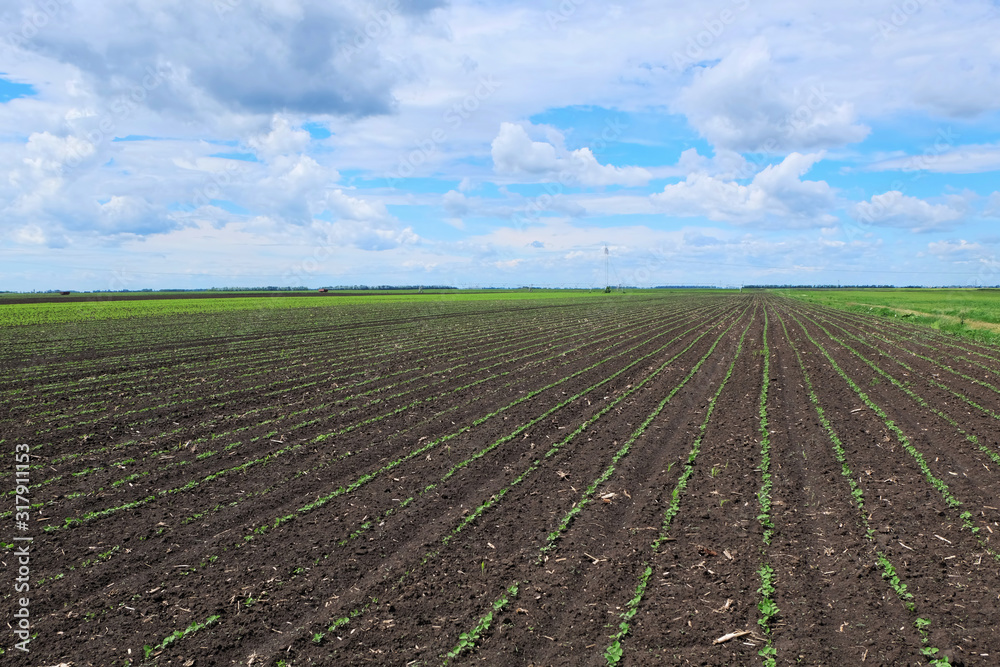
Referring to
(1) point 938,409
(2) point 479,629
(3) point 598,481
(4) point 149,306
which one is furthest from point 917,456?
(4) point 149,306

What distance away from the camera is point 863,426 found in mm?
11766

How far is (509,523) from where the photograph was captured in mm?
7402

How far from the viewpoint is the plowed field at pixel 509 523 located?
16.7 ft

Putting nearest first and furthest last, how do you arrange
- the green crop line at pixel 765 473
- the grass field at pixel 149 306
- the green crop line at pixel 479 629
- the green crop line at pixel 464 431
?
the green crop line at pixel 479 629 → the green crop line at pixel 765 473 → the green crop line at pixel 464 431 → the grass field at pixel 149 306

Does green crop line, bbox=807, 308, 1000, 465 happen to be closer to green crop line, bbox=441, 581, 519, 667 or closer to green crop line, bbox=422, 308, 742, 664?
green crop line, bbox=422, 308, 742, 664

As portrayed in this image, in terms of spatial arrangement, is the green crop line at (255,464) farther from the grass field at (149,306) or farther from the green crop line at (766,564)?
the grass field at (149,306)

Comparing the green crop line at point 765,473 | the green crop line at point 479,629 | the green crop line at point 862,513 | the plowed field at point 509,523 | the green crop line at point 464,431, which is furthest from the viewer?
the green crop line at point 464,431

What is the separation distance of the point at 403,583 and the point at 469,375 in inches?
493

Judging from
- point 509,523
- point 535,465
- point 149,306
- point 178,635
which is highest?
point 149,306

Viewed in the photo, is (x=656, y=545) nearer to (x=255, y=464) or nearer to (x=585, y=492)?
(x=585, y=492)

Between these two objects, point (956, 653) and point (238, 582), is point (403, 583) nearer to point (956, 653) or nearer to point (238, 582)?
point (238, 582)

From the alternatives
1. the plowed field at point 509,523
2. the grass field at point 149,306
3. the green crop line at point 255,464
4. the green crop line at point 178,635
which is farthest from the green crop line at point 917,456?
the grass field at point 149,306

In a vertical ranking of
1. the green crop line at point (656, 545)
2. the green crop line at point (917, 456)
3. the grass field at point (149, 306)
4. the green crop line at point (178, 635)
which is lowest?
the green crop line at point (178, 635)

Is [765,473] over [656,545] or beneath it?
over
